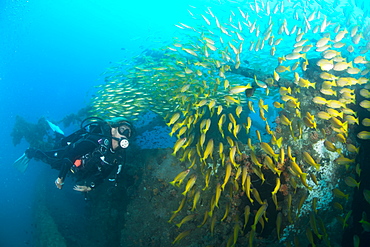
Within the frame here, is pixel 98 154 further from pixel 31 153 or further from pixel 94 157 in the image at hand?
pixel 31 153

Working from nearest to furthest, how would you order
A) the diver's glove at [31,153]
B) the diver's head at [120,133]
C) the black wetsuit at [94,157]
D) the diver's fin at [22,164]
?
1. the diver's head at [120,133]
2. the black wetsuit at [94,157]
3. the diver's glove at [31,153]
4. the diver's fin at [22,164]

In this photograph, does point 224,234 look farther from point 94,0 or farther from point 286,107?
point 94,0

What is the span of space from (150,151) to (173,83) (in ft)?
10.1

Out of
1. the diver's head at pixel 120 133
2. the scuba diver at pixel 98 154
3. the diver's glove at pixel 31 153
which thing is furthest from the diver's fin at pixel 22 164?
the diver's head at pixel 120 133

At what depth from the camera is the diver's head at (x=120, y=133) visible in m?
5.78

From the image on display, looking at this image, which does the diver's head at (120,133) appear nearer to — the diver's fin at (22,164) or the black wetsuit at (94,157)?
the black wetsuit at (94,157)

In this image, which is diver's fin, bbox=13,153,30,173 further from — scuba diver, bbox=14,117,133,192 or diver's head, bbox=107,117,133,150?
diver's head, bbox=107,117,133,150

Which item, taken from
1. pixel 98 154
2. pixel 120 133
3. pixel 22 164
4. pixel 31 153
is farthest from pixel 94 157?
pixel 22 164

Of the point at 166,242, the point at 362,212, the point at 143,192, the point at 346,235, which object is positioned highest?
the point at 362,212

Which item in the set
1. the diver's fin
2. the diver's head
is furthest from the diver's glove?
the diver's head

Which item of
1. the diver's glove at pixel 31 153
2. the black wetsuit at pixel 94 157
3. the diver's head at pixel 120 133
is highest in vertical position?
the diver's head at pixel 120 133

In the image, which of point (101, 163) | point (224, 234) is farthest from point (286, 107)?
point (101, 163)

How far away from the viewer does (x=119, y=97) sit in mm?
8383

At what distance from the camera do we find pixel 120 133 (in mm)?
6039
